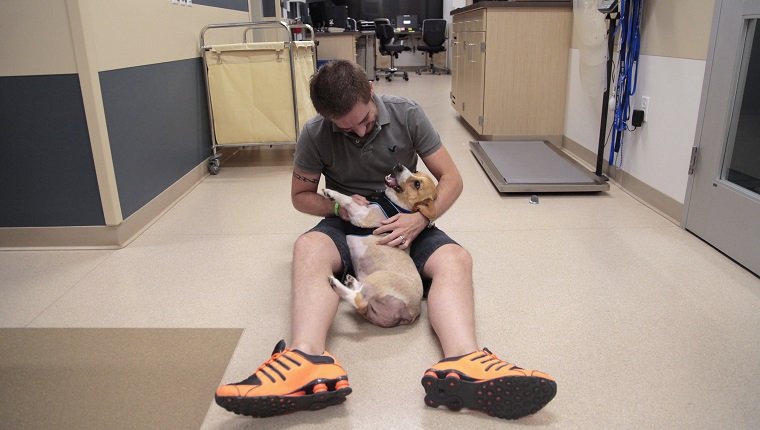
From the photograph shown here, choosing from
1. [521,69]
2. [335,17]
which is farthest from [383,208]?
[335,17]

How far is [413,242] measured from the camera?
1.72m

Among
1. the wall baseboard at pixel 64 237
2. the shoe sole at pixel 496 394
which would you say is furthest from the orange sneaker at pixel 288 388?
the wall baseboard at pixel 64 237

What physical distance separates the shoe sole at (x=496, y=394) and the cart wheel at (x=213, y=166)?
2.65 metres

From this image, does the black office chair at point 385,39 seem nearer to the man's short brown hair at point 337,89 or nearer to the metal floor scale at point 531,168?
the metal floor scale at point 531,168

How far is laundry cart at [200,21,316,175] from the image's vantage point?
134 inches

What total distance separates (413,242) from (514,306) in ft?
1.26

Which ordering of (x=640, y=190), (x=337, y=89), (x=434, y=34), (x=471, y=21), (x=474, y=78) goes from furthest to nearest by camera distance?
(x=434, y=34) < (x=471, y=21) < (x=474, y=78) < (x=640, y=190) < (x=337, y=89)

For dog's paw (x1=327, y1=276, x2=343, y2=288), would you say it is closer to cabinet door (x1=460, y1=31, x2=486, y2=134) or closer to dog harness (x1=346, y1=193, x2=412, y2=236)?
dog harness (x1=346, y1=193, x2=412, y2=236)

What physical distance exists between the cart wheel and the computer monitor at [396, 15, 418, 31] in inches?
335

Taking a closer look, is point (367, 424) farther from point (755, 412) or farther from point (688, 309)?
point (688, 309)

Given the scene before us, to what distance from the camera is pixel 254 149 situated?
→ 4.25 metres

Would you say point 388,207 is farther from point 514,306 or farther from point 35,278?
point 35,278

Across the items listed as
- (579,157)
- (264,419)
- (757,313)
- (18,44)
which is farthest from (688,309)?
(18,44)

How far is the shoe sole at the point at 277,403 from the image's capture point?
3.67ft
